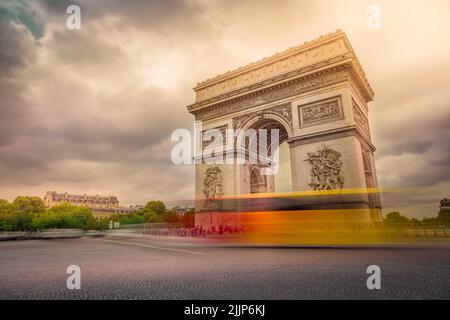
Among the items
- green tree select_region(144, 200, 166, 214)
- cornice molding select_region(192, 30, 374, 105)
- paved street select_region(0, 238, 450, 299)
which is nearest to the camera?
paved street select_region(0, 238, 450, 299)

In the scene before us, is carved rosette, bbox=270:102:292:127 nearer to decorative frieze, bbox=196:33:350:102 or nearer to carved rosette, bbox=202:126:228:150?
decorative frieze, bbox=196:33:350:102

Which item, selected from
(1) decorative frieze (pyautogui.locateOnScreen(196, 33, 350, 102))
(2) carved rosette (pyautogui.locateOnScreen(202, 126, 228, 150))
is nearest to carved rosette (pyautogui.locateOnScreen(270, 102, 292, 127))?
(1) decorative frieze (pyautogui.locateOnScreen(196, 33, 350, 102))

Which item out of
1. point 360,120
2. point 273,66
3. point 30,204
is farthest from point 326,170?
point 30,204

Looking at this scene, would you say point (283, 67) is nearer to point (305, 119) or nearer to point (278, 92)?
point (278, 92)

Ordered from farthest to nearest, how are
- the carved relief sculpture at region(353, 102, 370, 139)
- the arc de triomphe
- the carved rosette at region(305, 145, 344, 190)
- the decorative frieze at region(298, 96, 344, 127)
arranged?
the carved relief sculpture at region(353, 102, 370, 139) → the decorative frieze at region(298, 96, 344, 127) → the arc de triomphe → the carved rosette at region(305, 145, 344, 190)

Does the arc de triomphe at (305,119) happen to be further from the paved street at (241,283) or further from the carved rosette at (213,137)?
the paved street at (241,283)

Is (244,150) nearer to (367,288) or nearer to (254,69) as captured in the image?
(254,69)
